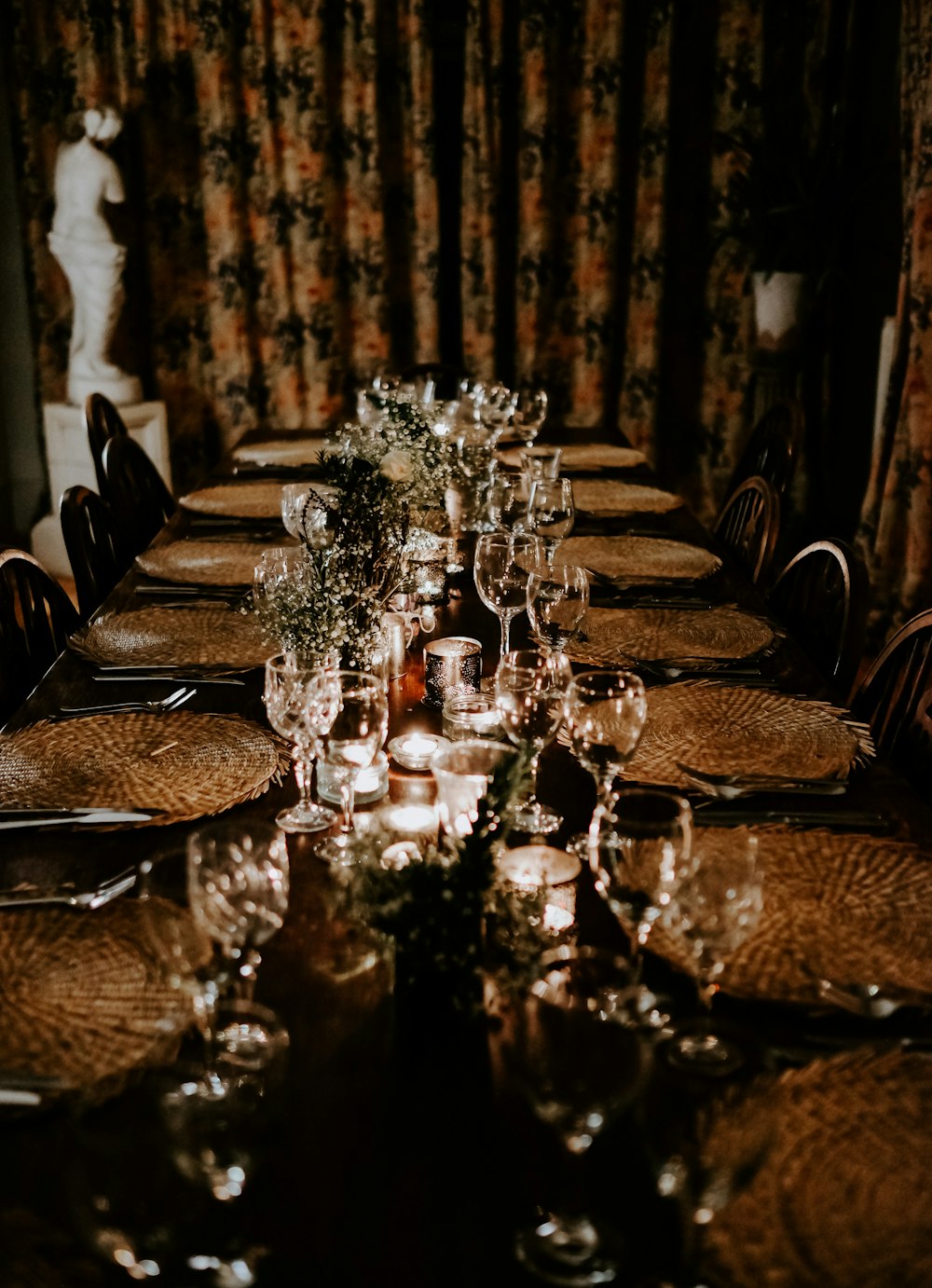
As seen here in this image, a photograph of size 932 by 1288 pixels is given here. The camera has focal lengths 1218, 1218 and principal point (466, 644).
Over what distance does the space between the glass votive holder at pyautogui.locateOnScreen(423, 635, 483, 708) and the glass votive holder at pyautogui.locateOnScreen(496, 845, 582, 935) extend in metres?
0.41

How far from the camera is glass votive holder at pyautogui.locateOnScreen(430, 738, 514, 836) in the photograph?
1.11 meters

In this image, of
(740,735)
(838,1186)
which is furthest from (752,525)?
(838,1186)

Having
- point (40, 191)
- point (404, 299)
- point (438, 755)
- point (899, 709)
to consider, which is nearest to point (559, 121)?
point (404, 299)

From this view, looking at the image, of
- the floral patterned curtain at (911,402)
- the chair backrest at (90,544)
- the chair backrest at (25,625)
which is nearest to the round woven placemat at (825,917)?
the chair backrest at (25,625)

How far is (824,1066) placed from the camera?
930 millimetres

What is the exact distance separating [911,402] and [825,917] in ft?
9.87

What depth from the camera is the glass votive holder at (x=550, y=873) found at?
1.13 m

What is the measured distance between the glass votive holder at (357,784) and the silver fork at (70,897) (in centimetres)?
27

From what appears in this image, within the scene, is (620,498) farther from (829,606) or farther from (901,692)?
(901,692)

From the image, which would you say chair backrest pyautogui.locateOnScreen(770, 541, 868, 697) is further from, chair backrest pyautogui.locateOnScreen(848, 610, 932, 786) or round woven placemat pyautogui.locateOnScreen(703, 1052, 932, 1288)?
round woven placemat pyautogui.locateOnScreen(703, 1052, 932, 1288)

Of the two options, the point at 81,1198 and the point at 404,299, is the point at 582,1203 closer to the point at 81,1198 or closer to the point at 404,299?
the point at 81,1198

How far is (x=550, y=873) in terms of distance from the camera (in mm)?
1201

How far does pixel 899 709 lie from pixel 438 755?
0.90 metres

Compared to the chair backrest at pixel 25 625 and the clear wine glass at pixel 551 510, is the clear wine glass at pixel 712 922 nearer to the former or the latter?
the clear wine glass at pixel 551 510
